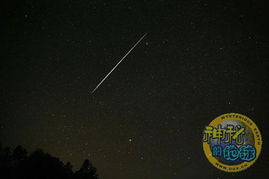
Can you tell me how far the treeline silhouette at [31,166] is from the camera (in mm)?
17797

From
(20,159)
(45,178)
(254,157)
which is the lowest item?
(254,157)

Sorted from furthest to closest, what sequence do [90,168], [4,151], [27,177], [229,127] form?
[90,168] → [229,127] → [4,151] → [27,177]

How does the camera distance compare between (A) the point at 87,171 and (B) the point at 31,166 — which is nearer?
(B) the point at 31,166

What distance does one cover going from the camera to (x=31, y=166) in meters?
18.3

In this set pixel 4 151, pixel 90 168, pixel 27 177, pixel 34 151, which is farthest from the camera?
pixel 90 168

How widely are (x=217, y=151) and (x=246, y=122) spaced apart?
3067 mm

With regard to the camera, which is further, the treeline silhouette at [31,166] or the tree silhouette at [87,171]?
the tree silhouette at [87,171]

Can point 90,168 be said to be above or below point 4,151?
below

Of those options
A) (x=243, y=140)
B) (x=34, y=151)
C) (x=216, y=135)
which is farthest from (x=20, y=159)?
(x=243, y=140)

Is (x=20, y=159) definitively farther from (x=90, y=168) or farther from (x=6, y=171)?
(x=90, y=168)

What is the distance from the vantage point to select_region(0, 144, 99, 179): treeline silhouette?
17797mm

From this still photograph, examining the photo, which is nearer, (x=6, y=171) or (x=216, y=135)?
(x=6, y=171)

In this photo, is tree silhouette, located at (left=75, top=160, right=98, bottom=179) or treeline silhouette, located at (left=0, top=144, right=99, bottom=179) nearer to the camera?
treeline silhouette, located at (left=0, top=144, right=99, bottom=179)

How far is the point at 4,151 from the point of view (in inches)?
835
